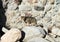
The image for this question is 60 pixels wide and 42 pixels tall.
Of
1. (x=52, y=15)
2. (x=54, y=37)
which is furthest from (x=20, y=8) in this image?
(x=54, y=37)

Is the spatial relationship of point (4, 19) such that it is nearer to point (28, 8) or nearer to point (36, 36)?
point (28, 8)

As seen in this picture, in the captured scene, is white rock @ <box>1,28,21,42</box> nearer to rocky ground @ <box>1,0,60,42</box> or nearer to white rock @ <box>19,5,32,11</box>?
rocky ground @ <box>1,0,60,42</box>

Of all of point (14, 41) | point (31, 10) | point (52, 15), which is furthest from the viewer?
point (31, 10)

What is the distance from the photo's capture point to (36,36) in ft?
7.45

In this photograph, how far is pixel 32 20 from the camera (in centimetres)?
254

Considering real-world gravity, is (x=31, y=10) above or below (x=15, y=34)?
above

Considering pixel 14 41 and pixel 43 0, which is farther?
pixel 43 0

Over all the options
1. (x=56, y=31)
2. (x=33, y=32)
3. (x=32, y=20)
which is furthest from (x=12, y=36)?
(x=56, y=31)

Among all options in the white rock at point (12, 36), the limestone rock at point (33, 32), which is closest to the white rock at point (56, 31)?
the limestone rock at point (33, 32)

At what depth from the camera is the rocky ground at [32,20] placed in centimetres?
227

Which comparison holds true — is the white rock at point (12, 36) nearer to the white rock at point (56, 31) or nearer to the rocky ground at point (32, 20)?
the rocky ground at point (32, 20)

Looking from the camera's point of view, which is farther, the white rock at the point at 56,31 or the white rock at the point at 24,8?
the white rock at the point at 24,8

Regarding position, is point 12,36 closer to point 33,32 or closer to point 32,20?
point 33,32

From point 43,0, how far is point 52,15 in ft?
0.75
